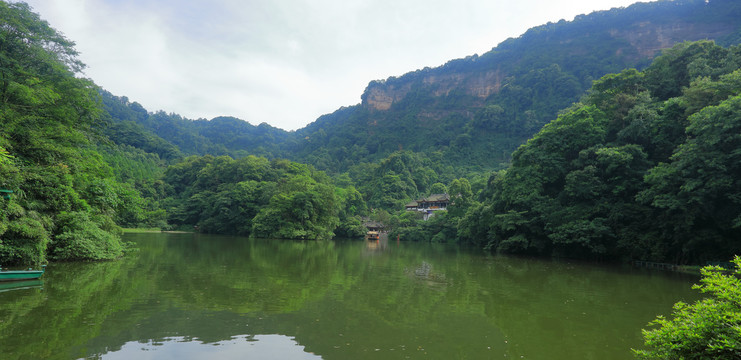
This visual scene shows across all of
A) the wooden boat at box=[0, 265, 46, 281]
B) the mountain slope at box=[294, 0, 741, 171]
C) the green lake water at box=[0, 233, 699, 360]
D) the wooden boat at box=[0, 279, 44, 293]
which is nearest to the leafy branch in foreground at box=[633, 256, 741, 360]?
the green lake water at box=[0, 233, 699, 360]

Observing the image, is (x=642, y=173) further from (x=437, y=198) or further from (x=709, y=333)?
(x=437, y=198)

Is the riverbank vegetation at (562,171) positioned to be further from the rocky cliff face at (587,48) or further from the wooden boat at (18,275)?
the rocky cliff face at (587,48)

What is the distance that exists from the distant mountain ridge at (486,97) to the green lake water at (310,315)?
6111 cm

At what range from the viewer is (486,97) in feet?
325

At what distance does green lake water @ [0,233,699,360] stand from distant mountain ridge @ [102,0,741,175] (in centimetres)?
6111

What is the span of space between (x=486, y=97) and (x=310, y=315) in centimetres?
10067

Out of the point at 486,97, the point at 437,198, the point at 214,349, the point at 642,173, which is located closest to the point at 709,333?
the point at 214,349

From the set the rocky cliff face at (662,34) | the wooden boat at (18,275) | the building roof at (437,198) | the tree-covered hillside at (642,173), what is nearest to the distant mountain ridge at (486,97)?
the rocky cliff face at (662,34)

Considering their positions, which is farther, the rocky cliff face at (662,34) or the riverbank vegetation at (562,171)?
the rocky cliff face at (662,34)

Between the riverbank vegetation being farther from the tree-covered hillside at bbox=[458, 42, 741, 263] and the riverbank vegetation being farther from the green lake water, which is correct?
the green lake water

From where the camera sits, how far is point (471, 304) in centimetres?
896

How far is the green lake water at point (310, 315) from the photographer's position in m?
5.39

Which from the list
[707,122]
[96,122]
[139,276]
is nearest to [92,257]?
[139,276]

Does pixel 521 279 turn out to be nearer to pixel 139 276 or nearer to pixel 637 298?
pixel 637 298
